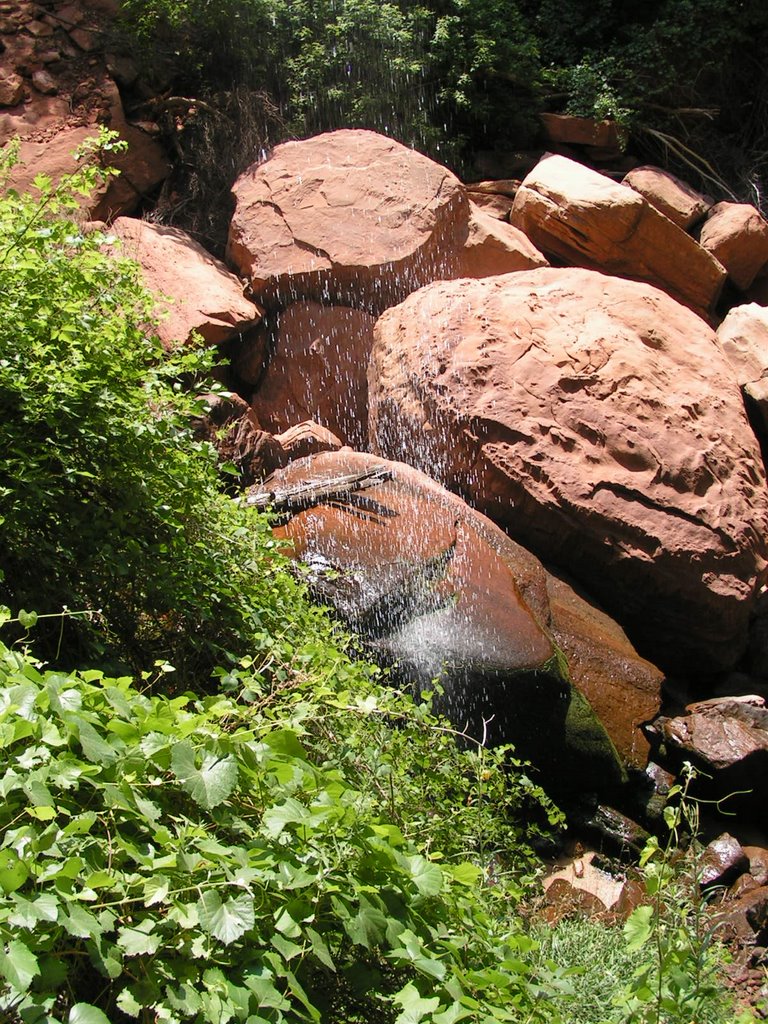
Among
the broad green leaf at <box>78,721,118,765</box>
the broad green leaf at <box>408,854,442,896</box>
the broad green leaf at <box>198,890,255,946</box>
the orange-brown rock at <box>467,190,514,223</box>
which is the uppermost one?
the broad green leaf at <box>78,721,118,765</box>

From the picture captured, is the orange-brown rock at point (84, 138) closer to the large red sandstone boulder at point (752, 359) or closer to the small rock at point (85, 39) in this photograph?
the small rock at point (85, 39)

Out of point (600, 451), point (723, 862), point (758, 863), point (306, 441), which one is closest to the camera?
point (723, 862)

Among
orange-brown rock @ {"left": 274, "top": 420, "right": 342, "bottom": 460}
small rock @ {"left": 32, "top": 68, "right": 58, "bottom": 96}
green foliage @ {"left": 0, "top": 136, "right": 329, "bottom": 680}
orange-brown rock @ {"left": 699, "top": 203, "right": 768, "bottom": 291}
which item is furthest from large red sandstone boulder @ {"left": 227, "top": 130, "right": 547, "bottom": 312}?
green foliage @ {"left": 0, "top": 136, "right": 329, "bottom": 680}

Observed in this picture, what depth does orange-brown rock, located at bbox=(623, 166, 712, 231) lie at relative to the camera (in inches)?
409

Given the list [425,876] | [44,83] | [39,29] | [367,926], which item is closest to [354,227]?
[44,83]

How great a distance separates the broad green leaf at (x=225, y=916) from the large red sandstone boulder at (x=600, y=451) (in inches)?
Result: 207

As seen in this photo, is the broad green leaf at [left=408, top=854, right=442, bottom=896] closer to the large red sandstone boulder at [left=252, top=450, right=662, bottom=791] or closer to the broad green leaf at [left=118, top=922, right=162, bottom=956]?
the broad green leaf at [left=118, top=922, right=162, bottom=956]

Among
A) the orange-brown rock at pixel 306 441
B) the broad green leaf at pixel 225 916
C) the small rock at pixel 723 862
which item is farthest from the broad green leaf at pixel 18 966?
the orange-brown rock at pixel 306 441

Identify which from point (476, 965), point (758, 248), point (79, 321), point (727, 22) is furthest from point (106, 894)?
point (727, 22)

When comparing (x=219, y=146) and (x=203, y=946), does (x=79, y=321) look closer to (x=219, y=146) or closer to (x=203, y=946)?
(x=203, y=946)

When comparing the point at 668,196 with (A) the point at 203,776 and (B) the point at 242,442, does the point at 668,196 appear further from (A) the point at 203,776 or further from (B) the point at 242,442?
(A) the point at 203,776

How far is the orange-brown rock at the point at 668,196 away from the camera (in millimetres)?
10383

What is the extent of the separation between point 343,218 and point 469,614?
450 centimetres

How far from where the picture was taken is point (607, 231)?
31.0 feet
